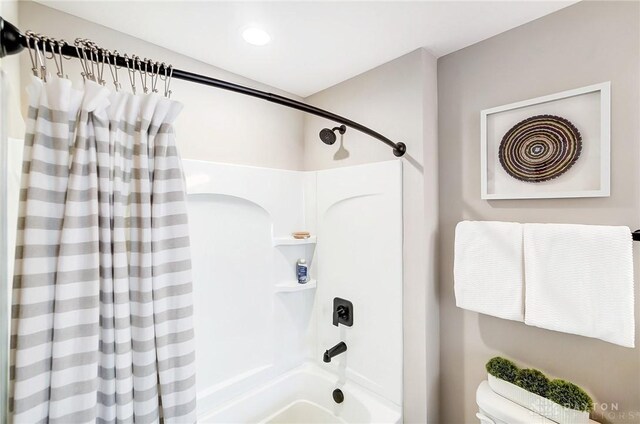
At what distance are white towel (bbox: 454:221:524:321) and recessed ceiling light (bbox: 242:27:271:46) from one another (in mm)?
1352

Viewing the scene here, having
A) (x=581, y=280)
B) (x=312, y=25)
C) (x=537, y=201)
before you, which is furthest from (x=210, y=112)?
(x=581, y=280)

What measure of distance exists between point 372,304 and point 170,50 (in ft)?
6.09

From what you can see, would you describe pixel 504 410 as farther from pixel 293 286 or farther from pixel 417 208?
pixel 293 286

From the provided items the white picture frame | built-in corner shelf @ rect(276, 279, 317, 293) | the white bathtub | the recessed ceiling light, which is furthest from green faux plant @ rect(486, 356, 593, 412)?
the recessed ceiling light

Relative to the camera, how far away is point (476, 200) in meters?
1.47

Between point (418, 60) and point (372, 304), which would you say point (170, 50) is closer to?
point (418, 60)

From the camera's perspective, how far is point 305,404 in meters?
1.93

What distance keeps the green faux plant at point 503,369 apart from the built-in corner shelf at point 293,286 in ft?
3.67

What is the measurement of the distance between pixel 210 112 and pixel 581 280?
1.96 metres

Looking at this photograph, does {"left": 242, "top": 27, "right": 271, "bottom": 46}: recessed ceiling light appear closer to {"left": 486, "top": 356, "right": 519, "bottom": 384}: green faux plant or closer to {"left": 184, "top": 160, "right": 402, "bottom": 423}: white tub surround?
{"left": 184, "top": 160, "right": 402, "bottom": 423}: white tub surround

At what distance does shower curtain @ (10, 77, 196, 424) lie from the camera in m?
0.71

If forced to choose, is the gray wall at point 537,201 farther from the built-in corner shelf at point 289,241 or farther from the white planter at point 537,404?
the built-in corner shelf at point 289,241

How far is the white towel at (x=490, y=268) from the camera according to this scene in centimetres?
123

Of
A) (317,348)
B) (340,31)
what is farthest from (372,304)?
(340,31)
